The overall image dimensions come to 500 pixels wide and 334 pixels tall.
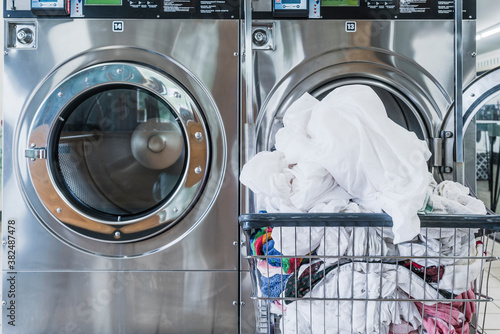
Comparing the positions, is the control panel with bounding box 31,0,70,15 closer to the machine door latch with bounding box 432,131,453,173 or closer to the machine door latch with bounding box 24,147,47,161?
the machine door latch with bounding box 24,147,47,161

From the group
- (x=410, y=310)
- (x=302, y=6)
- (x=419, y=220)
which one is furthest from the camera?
Result: (x=302, y=6)

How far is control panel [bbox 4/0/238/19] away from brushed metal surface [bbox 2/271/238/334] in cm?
92

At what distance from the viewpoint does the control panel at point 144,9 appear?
184 centimetres

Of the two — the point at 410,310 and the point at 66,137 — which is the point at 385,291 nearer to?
the point at 410,310

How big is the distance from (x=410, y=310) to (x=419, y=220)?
0.67 feet

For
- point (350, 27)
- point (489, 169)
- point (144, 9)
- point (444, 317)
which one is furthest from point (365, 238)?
point (489, 169)

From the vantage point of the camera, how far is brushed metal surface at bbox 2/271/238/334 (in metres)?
1.88

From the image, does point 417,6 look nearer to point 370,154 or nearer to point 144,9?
point 144,9

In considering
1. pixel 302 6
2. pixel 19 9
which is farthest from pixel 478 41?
pixel 19 9

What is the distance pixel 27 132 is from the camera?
1861mm

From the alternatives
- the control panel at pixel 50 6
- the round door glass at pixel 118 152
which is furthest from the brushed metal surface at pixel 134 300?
the control panel at pixel 50 6

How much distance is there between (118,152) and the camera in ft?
6.20

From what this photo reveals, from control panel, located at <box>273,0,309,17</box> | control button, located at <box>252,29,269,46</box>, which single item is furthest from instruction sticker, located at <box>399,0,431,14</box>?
control button, located at <box>252,29,269,46</box>

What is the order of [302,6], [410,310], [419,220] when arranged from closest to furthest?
[419,220], [410,310], [302,6]
